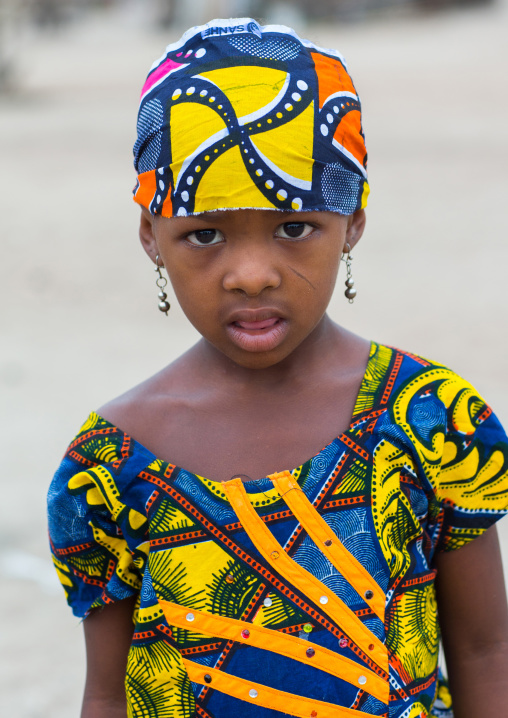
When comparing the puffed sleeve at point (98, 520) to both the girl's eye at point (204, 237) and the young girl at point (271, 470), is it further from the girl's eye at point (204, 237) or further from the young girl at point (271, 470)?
the girl's eye at point (204, 237)

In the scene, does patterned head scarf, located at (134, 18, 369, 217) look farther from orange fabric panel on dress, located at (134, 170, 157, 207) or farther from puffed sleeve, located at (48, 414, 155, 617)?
puffed sleeve, located at (48, 414, 155, 617)

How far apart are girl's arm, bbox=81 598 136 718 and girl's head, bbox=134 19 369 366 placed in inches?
22.3

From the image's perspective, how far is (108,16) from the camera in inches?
1758

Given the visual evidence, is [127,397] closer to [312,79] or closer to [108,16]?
[312,79]

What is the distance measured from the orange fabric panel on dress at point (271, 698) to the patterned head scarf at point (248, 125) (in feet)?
2.65

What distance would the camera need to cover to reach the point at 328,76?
5.47 feet

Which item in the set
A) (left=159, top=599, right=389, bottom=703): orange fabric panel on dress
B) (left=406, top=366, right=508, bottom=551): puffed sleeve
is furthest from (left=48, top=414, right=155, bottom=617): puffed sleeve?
(left=406, top=366, right=508, bottom=551): puffed sleeve

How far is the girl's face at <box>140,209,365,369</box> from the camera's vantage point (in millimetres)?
1596

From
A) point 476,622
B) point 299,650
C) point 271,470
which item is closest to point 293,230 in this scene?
point 271,470

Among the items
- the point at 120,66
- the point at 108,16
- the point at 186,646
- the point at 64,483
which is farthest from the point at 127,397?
the point at 108,16

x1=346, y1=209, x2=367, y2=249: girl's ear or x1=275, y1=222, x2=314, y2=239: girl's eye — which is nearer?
x1=275, y1=222, x2=314, y2=239: girl's eye

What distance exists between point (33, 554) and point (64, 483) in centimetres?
292

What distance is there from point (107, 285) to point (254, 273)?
719cm

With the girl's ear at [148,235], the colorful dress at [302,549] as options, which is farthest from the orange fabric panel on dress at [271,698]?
the girl's ear at [148,235]
